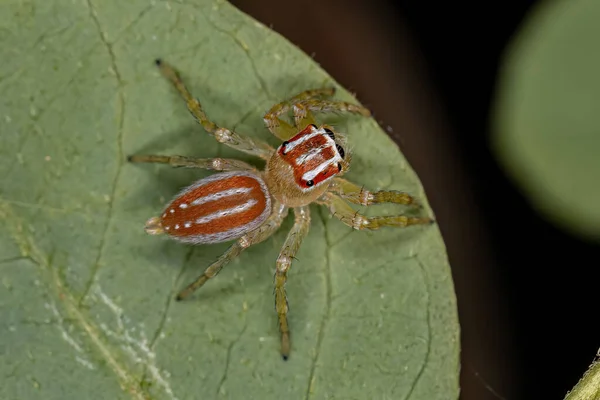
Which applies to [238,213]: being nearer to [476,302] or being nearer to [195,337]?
[195,337]

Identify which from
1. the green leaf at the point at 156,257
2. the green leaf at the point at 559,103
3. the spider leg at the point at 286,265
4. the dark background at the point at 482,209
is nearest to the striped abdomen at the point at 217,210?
the green leaf at the point at 156,257

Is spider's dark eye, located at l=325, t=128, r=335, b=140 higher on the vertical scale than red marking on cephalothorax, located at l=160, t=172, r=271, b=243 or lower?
higher

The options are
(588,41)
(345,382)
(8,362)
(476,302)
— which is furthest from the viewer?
(476,302)

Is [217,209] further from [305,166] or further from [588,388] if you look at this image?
[588,388]

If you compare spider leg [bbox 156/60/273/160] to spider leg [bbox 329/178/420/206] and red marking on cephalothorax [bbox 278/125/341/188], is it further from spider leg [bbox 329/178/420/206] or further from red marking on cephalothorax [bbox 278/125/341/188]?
spider leg [bbox 329/178/420/206]

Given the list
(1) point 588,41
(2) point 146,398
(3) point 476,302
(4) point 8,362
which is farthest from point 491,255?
(4) point 8,362

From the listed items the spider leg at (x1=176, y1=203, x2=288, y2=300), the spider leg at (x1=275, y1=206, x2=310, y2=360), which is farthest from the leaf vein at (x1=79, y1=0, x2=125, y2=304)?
the spider leg at (x1=275, y1=206, x2=310, y2=360)
